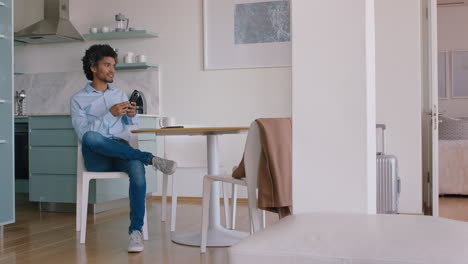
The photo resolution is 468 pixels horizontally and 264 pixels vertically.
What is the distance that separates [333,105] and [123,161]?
215 centimetres

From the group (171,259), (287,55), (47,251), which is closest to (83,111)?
(47,251)

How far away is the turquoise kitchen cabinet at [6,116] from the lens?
13.3 feet

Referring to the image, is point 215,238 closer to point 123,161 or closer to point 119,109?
point 123,161

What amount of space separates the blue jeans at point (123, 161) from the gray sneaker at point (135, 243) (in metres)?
0.06

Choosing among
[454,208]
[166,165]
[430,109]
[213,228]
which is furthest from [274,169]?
[454,208]

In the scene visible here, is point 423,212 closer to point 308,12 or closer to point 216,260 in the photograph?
point 216,260

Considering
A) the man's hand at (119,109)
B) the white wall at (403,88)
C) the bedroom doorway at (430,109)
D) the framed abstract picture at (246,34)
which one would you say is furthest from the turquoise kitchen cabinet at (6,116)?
the bedroom doorway at (430,109)

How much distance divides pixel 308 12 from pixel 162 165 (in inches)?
75.2

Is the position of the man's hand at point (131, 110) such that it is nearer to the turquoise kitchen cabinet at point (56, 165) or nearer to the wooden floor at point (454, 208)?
the turquoise kitchen cabinet at point (56, 165)

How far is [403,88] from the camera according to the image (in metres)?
4.99

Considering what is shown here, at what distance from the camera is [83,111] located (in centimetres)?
404

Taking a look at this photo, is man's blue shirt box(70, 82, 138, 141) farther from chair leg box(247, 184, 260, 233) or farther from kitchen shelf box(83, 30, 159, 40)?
kitchen shelf box(83, 30, 159, 40)

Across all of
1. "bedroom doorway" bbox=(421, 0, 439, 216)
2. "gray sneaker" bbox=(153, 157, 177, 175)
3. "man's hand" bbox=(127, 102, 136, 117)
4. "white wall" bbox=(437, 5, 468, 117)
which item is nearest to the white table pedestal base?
"gray sneaker" bbox=(153, 157, 177, 175)

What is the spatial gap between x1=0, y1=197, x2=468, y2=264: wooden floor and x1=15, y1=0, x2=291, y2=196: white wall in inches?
39.8
